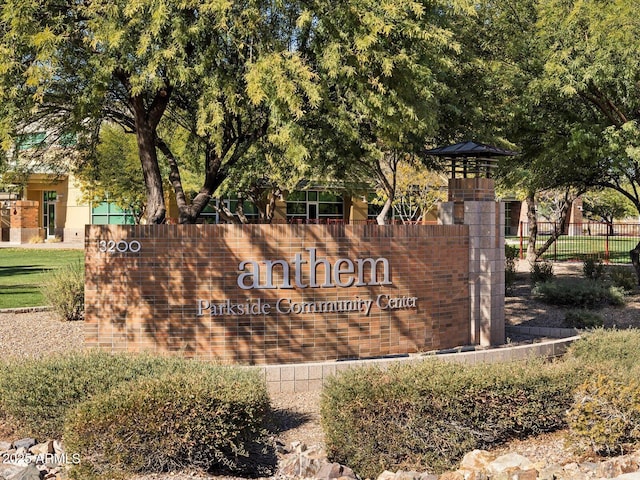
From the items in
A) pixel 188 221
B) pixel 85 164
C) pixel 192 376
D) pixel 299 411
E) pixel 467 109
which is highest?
pixel 467 109

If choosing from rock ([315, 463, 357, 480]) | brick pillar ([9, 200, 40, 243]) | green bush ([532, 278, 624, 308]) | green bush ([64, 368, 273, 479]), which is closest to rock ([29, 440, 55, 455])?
green bush ([64, 368, 273, 479])

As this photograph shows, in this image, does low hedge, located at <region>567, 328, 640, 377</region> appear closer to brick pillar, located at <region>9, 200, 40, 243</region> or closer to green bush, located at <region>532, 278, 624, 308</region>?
green bush, located at <region>532, 278, 624, 308</region>

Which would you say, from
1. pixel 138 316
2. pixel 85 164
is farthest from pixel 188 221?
A: pixel 85 164

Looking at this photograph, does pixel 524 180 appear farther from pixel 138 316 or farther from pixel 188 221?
pixel 138 316

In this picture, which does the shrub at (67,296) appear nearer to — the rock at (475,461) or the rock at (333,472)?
the rock at (333,472)

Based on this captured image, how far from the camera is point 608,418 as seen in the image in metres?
7.23

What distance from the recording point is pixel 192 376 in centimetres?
757

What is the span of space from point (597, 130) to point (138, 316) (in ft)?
39.5

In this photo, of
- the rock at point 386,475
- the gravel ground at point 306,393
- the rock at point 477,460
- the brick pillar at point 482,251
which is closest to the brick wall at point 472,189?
the brick pillar at point 482,251

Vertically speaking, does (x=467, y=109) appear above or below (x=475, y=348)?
above

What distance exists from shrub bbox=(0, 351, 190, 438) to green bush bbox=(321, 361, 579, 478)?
7.28 ft

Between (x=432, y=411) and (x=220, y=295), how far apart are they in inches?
176

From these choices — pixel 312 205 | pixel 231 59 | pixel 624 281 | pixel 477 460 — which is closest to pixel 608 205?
pixel 312 205

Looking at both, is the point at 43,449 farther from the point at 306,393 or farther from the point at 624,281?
the point at 624,281
